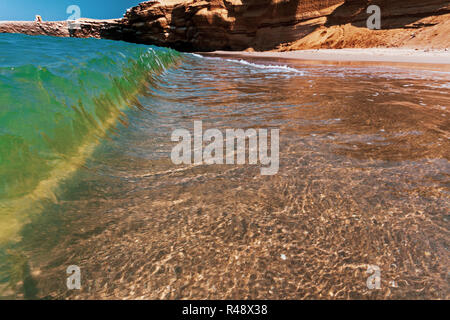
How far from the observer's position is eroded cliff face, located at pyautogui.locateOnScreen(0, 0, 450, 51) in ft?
63.1

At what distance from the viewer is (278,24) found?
1048 inches

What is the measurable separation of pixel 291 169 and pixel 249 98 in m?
3.21

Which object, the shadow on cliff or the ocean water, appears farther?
the shadow on cliff

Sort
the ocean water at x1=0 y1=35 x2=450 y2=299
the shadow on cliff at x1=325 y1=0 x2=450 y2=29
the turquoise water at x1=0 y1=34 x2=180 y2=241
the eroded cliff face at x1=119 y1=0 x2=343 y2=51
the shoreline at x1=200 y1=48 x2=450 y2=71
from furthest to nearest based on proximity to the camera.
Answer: the eroded cliff face at x1=119 y1=0 x2=343 y2=51 → the shadow on cliff at x1=325 y1=0 x2=450 y2=29 → the shoreline at x1=200 y1=48 x2=450 y2=71 → the turquoise water at x1=0 y1=34 x2=180 y2=241 → the ocean water at x1=0 y1=35 x2=450 y2=299

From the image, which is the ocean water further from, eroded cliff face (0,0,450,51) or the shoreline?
eroded cliff face (0,0,450,51)

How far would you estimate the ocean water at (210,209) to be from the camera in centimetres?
122

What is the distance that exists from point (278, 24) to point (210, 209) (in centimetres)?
2952

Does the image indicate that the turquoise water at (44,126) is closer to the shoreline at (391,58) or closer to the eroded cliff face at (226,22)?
the shoreline at (391,58)

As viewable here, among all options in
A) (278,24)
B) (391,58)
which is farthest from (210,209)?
(278,24)

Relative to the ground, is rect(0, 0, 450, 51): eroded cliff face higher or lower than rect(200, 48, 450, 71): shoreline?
higher

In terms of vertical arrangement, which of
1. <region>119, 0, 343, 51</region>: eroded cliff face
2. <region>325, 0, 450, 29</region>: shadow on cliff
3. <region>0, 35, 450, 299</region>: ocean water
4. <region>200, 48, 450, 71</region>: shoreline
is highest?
<region>119, 0, 343, 51</region>: eroded cliff face

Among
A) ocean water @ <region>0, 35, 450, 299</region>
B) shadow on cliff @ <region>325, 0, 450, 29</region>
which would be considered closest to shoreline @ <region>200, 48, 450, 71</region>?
shadow on cliff @ <region>325, 0, 450, 29</region>
